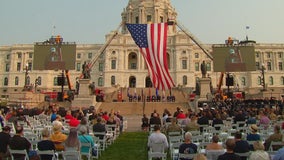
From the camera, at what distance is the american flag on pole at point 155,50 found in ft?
73.0

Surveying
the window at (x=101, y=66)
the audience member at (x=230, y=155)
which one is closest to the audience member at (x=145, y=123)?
the audience member at (x=230, y=155)

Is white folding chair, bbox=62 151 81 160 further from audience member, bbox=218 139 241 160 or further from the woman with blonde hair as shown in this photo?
the woman with blonde hair

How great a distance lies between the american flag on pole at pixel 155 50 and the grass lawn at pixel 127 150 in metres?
7.14

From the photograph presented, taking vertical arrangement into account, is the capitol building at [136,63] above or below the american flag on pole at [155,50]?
above

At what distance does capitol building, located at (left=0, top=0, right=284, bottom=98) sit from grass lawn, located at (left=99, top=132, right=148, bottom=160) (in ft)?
213

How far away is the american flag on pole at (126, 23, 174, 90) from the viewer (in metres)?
22.2

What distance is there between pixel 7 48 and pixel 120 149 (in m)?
94.1

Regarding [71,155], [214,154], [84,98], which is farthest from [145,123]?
[84,98]

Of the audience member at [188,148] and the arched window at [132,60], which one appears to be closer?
the audience member at [188,148]

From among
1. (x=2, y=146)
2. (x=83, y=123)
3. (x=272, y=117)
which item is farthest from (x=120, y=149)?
(x=272, y=117)

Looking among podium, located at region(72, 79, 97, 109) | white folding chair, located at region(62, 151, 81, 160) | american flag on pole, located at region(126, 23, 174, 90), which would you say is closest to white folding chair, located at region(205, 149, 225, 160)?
white folding chair, located at region(62, 151, 81, 160)

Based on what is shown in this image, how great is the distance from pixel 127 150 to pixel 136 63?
7548 centimetres

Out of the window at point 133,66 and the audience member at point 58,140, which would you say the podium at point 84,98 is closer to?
the audience member at point 58,140

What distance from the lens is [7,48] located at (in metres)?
97.0
